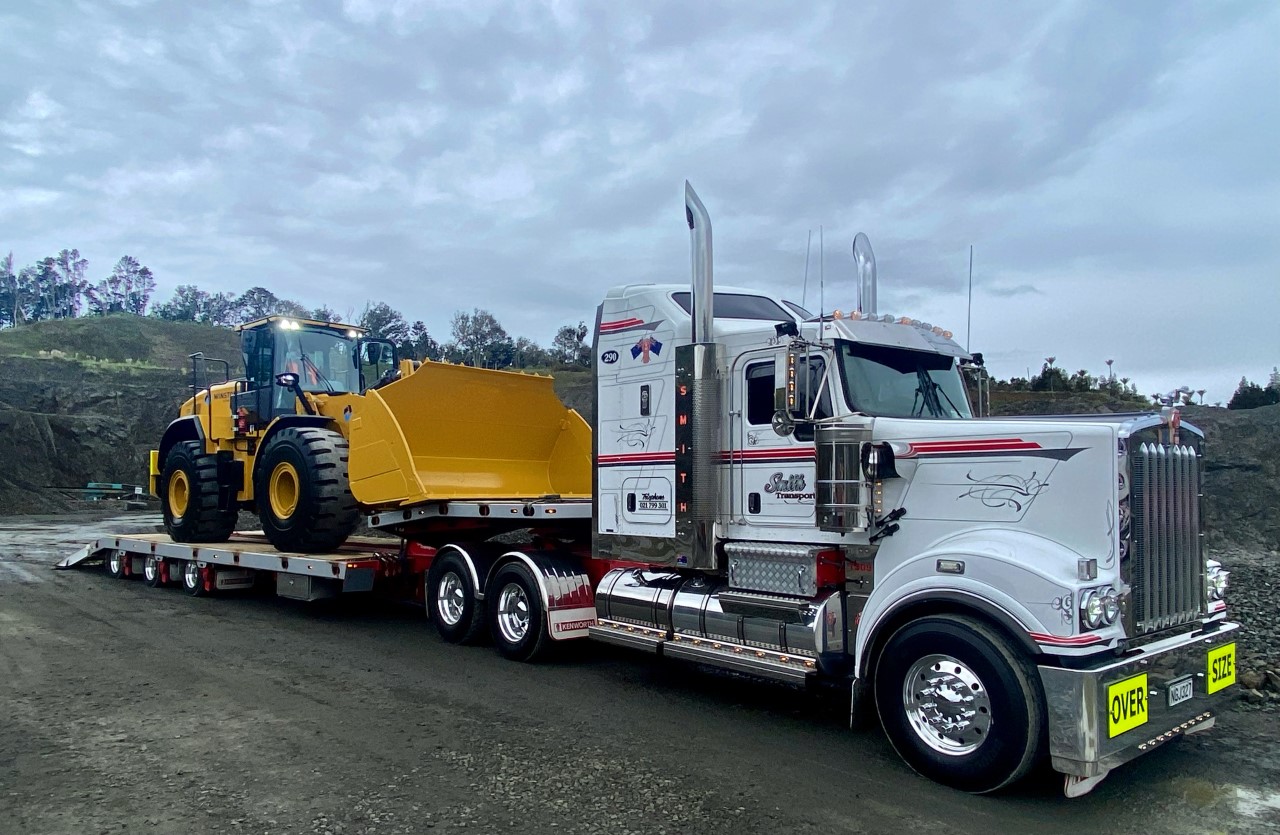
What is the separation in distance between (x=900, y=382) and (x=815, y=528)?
1.27 m

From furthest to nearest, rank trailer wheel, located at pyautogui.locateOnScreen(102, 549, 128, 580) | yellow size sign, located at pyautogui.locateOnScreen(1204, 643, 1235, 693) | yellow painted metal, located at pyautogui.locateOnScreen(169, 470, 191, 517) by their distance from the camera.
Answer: trailer wheel, located at pyautogui.locateOnScreen(102, 549, 128, 580) → yellow painted metal, located at pyautogui.locateOnScreen(169, 470, 191, 517) → yellow size sign, located at pyautogui.locateOnScreen(1204, 643, 1235, 693)

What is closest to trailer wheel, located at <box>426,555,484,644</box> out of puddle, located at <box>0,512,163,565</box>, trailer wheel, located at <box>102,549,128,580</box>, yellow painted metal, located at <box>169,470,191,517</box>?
yellow painted metal, located at <box>169,470,191,517</box>

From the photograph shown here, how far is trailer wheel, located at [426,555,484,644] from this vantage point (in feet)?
29.7

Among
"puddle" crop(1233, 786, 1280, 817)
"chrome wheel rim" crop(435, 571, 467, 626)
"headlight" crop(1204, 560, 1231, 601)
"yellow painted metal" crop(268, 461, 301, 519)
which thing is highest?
"yellow painted metal" crop(268, 461, 301, 519)

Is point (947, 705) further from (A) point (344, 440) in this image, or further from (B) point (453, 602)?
(A) point (344, 440)

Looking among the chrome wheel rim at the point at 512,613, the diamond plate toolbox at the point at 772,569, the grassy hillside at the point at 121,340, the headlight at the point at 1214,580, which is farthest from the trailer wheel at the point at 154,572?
the grassy hillside at the point at 121,340

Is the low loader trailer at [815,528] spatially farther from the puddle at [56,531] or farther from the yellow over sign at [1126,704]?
the puddle at [56,531]

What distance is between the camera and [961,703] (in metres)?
5.11

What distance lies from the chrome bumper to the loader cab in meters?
10.5

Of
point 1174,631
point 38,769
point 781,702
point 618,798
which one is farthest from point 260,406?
point 1174,631

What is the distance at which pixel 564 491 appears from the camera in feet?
37.7

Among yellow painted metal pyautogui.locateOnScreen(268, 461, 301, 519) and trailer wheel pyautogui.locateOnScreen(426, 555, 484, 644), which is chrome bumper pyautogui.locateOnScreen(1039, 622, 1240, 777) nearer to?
trailer wheel pyautogui.locateOnScreen(426, 555, 484, 644)

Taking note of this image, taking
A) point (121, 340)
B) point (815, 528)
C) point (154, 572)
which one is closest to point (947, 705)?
point (815, 528)

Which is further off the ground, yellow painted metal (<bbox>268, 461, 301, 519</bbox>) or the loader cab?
the loader cab
